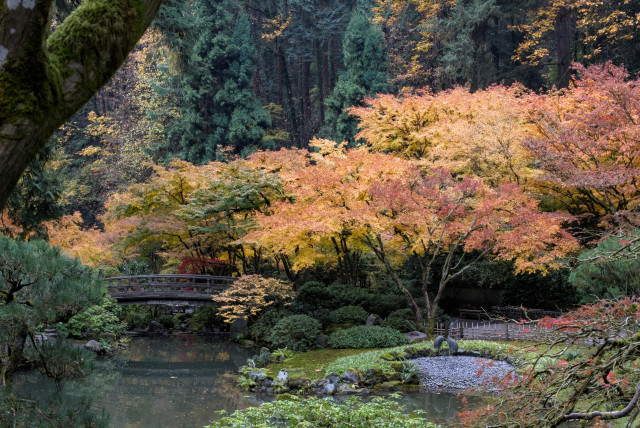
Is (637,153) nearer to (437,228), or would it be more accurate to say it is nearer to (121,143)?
(437,228)

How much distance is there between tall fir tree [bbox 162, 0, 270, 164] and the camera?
26828mm

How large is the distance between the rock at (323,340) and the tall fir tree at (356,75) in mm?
13367

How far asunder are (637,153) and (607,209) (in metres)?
2.56

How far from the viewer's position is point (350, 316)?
615 inches

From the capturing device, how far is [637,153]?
11484mm

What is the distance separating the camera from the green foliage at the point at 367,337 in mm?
13773

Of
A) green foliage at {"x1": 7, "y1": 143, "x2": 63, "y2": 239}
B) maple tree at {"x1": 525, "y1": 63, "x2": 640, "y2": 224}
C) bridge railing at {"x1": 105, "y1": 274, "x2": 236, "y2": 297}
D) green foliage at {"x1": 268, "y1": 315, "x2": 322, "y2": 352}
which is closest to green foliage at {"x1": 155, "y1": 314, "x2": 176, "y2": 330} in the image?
bridge railing at {"x1": 105, "y1": 274, "x2": 236, "y2": 297}

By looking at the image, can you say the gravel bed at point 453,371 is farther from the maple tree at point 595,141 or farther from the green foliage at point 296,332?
the maple tree at point 595,141

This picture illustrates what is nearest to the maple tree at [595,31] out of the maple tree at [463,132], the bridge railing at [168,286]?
the maple tree at [463,132]

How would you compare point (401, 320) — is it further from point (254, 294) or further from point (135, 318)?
point (135, 318)

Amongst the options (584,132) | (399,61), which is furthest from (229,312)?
(399,61)

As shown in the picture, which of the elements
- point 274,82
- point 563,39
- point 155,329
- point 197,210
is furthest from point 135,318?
point 274,82

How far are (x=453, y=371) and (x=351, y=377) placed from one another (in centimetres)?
222

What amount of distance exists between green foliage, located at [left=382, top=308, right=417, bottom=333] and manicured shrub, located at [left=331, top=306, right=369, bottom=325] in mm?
787
